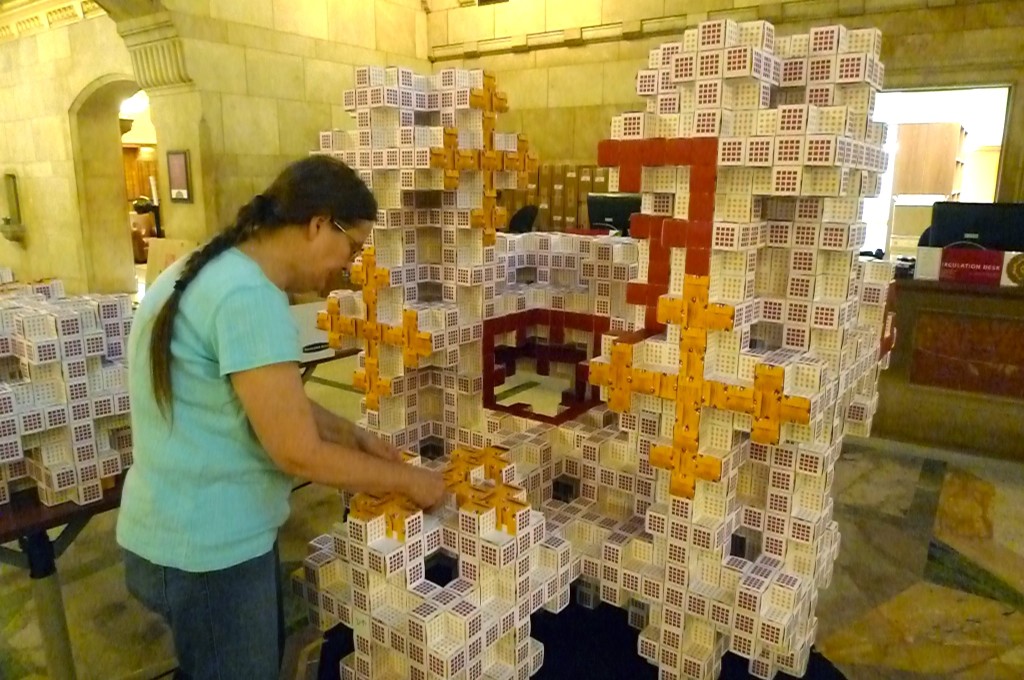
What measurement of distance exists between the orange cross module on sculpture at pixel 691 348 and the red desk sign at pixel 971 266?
145 inches

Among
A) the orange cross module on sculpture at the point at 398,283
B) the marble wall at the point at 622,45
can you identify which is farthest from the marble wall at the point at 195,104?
the orange cross module on sculpture at the point at 398,283

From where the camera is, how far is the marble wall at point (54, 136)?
27.8 feet

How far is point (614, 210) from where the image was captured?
20.9 feet

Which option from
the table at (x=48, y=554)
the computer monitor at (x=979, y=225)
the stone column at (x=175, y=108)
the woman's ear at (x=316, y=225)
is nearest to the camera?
the woman's ear at (x=316, y=225)

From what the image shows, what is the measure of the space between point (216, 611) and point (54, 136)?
9.64 meters

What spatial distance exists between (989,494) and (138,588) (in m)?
5.27

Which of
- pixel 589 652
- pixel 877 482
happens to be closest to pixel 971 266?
pixel 877 482

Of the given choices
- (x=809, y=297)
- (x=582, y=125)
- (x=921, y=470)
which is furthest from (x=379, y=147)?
(x=582, y=125)

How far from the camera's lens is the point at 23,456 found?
2.72m

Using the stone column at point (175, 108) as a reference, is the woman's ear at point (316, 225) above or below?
below

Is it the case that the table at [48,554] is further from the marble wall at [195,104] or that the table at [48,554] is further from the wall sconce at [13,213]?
the wall sconce at [13,213]

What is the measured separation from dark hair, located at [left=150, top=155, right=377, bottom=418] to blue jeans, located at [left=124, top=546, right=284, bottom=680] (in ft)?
1.48

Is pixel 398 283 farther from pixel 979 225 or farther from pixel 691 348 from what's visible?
pixel 979 225

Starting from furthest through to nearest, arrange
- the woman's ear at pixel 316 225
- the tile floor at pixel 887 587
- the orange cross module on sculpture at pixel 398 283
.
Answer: the orange cross module on sculpture at pixel 398 283 < the tile floor at pixel 887 587 < the woman's ear at pixel 316 225
